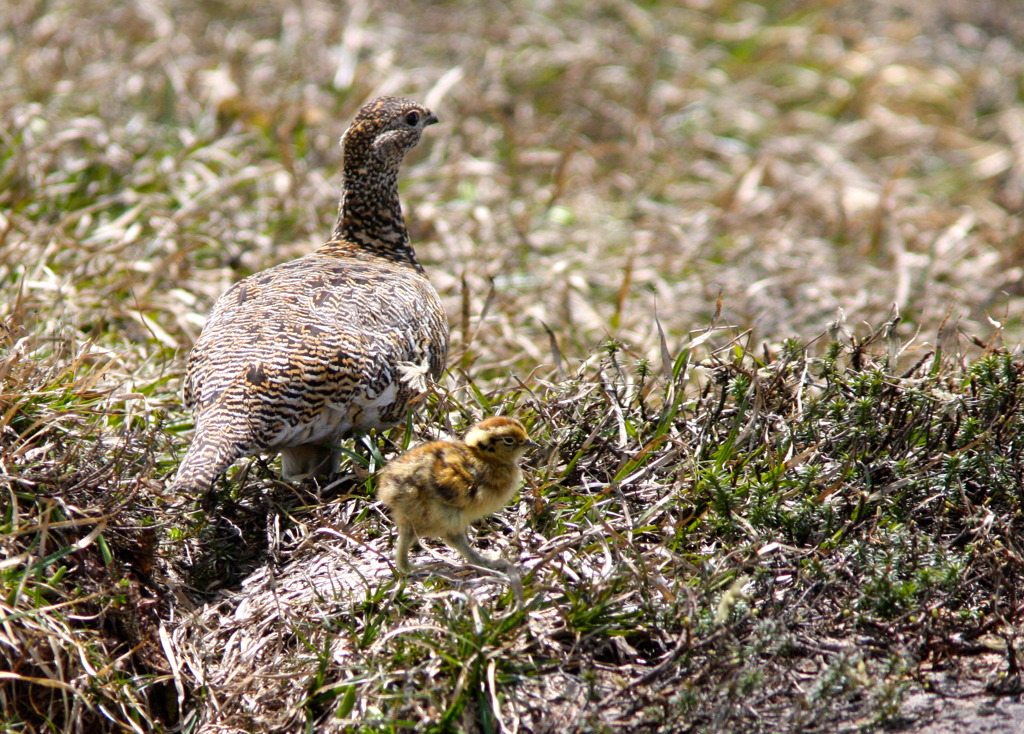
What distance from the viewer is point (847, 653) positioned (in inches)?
135

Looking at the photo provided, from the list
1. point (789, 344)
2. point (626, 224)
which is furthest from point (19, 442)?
point (626, 224)

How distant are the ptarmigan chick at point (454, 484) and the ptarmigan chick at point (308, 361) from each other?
1.78ft

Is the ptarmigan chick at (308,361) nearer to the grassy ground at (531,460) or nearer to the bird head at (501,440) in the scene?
the grassy ground at (531,460)

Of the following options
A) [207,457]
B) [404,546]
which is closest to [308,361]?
[207,457]

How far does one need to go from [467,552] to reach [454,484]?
268mm

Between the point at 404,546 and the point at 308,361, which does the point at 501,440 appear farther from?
the point at 308,361

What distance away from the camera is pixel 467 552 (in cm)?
382

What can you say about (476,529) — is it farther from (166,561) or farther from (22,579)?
(22,579)

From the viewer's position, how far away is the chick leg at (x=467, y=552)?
3.80 metres

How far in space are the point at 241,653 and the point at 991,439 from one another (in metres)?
2.74

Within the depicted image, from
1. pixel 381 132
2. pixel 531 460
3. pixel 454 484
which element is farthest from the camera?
pixel 381 132

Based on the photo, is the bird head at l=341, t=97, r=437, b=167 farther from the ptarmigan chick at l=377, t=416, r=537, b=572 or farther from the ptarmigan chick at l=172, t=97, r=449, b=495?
the ptarmigan chick at l=377, t=416, r=537, b=572

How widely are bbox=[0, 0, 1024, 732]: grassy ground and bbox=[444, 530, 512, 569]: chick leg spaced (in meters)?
0.08

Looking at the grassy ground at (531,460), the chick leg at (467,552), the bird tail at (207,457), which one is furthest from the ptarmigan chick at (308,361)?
the chick leg at (467,552)
